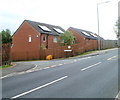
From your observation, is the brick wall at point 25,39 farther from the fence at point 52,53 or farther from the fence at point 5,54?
the fence at point 5,54

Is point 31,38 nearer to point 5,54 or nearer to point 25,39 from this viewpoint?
point 25,39

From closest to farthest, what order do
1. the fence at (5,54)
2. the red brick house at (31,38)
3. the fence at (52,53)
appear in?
the fence at (5,54) → the fence at (52,53) → the red brick house at (31,38)

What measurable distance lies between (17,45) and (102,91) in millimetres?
38351

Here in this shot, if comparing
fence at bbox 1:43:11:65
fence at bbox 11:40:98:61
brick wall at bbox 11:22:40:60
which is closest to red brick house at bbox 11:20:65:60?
brick wall at bbox 11:22:40:60

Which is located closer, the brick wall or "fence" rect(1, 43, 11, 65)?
"fence" rect(1, 43, 11, 65)

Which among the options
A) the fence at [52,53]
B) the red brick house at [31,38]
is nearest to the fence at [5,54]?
the fence at [52,53]

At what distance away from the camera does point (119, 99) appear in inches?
238

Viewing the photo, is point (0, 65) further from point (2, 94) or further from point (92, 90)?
point (92, 90)

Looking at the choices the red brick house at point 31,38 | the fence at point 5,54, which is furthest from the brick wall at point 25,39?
the fence at point 5,54

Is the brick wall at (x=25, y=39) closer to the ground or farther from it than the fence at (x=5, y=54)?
farther from it

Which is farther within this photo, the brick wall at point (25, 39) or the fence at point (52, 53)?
the brick wall at point (25, 39)

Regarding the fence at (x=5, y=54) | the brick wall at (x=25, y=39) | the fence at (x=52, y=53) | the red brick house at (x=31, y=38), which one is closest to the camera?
the fence at (x=5, y=54)

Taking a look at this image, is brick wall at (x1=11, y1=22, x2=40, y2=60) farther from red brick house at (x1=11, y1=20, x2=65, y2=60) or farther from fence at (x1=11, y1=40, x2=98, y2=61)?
fence at (x1=11, y1=40, x2=98, y2=61)

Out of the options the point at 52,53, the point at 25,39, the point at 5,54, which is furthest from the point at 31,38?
the point at 5,54
